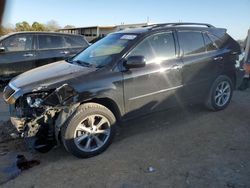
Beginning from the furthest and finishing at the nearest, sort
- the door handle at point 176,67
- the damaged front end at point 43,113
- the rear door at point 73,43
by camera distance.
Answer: the rear door at point 73,43, the door handle at point 176,67, the damaged front end at point 43,113

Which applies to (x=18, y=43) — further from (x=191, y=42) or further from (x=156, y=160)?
(x=156, y=160)

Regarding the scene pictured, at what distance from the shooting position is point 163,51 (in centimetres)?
489

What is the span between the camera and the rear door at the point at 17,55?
26.5 feet

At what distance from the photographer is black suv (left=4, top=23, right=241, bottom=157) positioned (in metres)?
3.89

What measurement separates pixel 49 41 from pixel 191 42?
489 cm

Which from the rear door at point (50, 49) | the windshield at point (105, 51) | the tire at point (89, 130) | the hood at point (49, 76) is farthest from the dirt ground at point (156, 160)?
the rear door at point (50, 49)

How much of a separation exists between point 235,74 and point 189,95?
4.73 ft

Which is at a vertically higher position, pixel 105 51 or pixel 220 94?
pixel 105 51

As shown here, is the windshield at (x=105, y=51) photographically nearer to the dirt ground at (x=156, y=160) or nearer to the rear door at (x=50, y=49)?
the dirt ground at (x=156, y=160)

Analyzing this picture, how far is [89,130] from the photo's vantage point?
162 inches

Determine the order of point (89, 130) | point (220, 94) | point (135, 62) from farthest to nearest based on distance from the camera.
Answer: point (220, 94), point (135, 62), point (89, 130)

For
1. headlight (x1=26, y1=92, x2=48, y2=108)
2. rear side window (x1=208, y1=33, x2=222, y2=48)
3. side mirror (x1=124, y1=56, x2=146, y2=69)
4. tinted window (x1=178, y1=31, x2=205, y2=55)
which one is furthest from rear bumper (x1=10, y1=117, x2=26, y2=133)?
rear side window (x1=208, y1=33, x2=222, y2=48)

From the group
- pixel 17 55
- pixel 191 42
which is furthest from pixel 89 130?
pixel 17 55

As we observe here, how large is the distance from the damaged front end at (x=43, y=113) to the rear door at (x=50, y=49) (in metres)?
4.74
